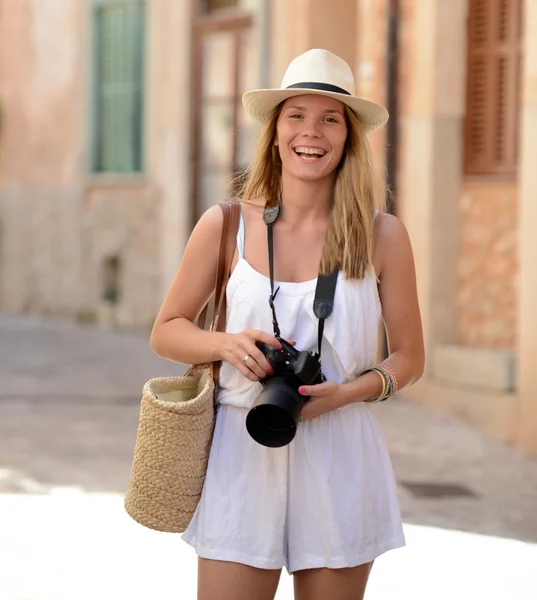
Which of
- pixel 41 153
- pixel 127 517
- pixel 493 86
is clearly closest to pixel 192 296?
pixel 127 517

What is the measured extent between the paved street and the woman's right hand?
89.4 inches

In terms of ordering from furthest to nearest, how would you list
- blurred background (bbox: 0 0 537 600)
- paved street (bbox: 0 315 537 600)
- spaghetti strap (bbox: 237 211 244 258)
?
1. blurred background (bbox: 0 0 537 600)
2. paved street (bbox: 0 315 537 600)
3. spaghetti strap (bbox: 237 211 244 258)

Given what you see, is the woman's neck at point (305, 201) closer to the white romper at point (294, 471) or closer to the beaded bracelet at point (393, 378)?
Answer: the white romper at point (294, 471)

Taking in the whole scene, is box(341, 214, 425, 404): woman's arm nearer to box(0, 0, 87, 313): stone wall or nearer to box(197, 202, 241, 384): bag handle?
box(197, 202, 241, 384): bag handle

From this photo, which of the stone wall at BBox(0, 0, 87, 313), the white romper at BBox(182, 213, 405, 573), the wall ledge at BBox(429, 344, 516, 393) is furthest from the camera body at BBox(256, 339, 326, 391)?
the stone wall at BBox(0, 0, 87, 313)

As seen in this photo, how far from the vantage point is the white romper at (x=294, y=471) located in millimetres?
2938

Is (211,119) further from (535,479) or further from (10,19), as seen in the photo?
(535,479)

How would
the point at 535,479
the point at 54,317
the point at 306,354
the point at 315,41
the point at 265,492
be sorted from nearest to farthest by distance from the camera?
the point at 306,354
the point at 265,492
the point at 535,479
the point at 315,41
the point at 54,317

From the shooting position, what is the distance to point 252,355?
2.79m

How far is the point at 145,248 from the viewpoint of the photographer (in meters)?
16.8

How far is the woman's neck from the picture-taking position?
3.08 meters

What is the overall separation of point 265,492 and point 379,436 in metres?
0.30

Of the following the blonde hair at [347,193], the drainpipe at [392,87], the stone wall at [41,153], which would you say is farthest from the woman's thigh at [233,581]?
the stone wall at [41,153]

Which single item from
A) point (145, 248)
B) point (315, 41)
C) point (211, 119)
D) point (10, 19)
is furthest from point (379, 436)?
point (10, 19)
